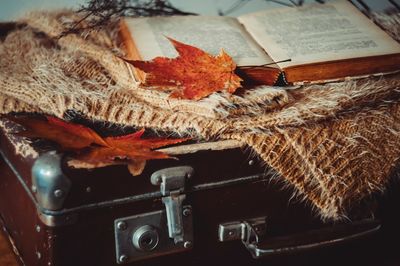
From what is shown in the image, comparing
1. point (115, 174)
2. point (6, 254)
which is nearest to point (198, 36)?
point (115, 174)

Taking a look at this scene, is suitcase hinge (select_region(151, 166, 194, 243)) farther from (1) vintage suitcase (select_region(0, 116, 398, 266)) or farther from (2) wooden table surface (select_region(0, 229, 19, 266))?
(2) wooden table surface (select_region(0, 229, 19, 266))

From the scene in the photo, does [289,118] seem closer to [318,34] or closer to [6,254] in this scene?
[318,34]

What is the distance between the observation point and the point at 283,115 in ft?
2.67

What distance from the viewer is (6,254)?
3.23 ft

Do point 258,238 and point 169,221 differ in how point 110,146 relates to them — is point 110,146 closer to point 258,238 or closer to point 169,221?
point 169,221

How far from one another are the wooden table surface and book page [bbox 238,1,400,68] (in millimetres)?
634

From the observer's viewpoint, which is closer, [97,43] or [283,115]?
[283,115]

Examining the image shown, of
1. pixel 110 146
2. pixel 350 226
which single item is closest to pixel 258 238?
pixel 350 226

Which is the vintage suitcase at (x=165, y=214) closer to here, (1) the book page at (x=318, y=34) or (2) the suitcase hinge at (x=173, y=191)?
(2) the suitcase hinge at (x=173, y=191)

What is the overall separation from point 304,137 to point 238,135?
0.11 m

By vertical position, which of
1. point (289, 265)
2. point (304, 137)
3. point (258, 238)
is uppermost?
point (304, 137)

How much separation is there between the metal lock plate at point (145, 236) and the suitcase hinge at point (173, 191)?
0.02 meters

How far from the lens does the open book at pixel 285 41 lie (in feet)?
3.05

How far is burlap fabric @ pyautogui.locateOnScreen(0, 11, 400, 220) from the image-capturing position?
0.80m
